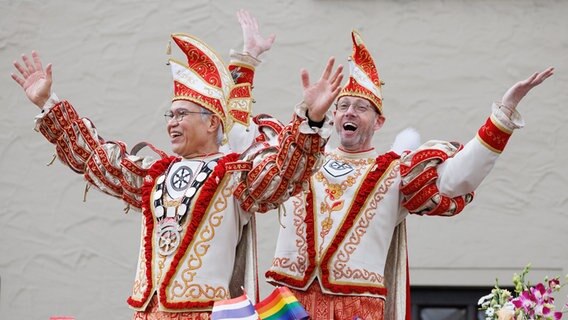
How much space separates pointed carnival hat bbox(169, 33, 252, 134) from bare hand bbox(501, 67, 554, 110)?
→ 43.7 inches

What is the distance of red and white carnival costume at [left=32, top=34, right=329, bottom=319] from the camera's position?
659cm

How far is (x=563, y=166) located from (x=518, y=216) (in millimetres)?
400

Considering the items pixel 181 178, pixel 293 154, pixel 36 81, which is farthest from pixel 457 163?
pixel 36 81

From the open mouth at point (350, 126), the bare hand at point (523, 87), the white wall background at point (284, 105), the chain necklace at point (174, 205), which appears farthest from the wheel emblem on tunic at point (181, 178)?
the white wall background at point (284, 105)

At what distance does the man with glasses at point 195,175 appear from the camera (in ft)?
21.4

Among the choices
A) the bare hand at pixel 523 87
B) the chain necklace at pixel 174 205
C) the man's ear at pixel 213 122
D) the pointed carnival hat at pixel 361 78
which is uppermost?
the pointed carnival hat at pixel 361 78

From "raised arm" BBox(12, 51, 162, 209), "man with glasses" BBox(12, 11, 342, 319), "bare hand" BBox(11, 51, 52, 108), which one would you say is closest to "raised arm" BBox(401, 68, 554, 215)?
"man with glasses" BBox(12, 11, 342, 319)

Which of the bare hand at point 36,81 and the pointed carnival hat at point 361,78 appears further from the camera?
the pointed carnival hat at point 361,78

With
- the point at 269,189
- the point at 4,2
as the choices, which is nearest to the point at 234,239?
the point at 269,189

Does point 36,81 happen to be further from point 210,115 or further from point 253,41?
point 253,41

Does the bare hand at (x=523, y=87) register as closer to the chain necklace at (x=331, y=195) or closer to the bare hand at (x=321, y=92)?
the bare hand at (x=321, y=92)

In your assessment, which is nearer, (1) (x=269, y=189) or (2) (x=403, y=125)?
(1) (x=269, y=189)

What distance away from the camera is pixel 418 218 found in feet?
33.1

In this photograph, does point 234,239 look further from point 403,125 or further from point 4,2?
point 4,2
